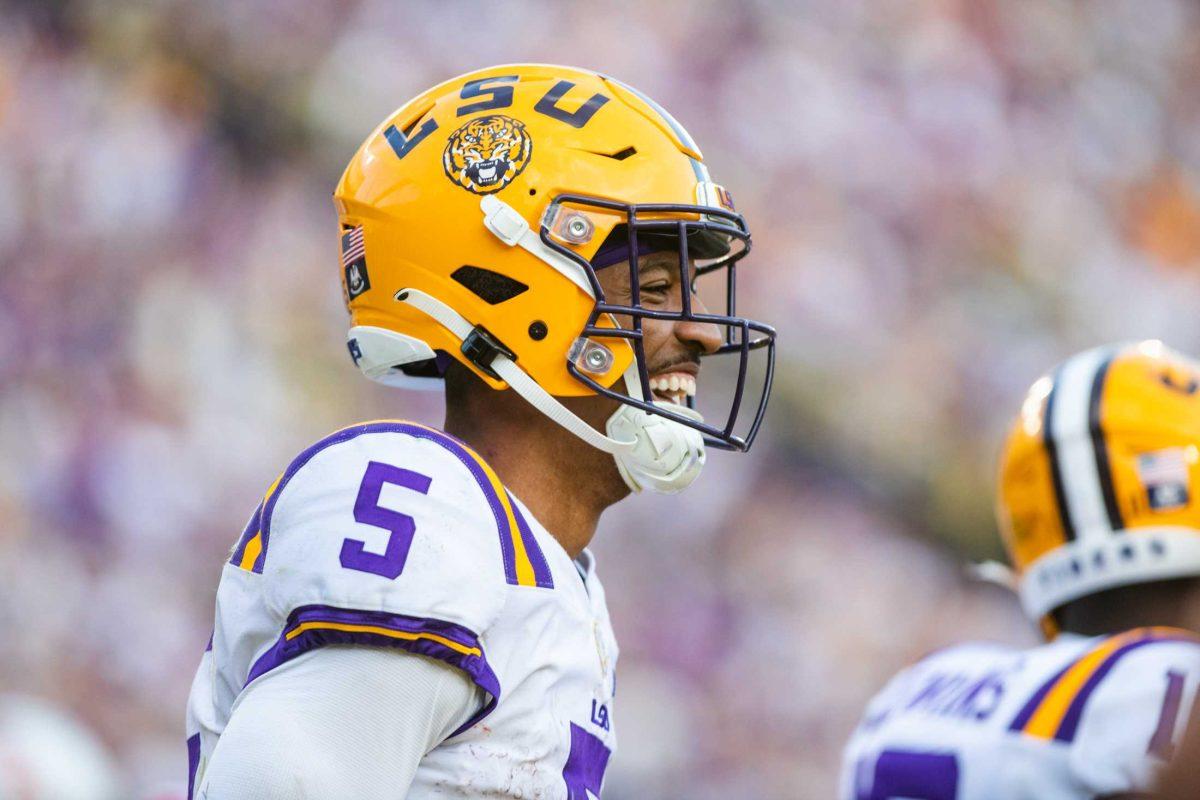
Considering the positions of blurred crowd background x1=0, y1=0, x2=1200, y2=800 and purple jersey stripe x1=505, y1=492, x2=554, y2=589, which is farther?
blurred crowd background x1=0, y1=0, x2=1200, y2=800

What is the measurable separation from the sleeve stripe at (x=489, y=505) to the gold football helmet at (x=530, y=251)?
0.22 metres

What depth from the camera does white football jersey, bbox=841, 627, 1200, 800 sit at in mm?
2172

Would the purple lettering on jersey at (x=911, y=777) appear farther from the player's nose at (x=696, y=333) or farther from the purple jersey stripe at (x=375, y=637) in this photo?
the purple jersey stripe at (x=375, y=637)

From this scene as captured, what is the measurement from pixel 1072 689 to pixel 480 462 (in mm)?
1172

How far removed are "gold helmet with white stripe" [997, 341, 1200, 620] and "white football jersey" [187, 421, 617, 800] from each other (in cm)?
135

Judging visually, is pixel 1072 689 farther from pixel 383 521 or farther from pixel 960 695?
pixel 383 521

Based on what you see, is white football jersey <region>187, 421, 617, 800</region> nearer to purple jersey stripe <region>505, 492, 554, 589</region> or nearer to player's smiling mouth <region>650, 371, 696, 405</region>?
purple jersey stripe <region>505, 492, 554, 589</region>

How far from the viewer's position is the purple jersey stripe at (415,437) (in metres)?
1.58

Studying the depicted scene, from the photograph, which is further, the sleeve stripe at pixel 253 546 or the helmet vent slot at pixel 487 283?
the helmet vent slot at pixel 487 283

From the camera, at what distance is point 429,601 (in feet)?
4.74

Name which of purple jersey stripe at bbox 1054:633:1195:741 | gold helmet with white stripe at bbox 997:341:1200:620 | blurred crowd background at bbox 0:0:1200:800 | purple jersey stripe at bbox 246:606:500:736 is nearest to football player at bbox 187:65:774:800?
purple jersey stripe at bbox 246:606:500:736

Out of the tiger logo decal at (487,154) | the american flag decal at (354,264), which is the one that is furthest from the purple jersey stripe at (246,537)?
the tiger logo decal at (487,154)

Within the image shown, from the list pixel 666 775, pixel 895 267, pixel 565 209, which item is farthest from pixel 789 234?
pixel 565 209

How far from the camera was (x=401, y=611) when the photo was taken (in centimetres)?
143
